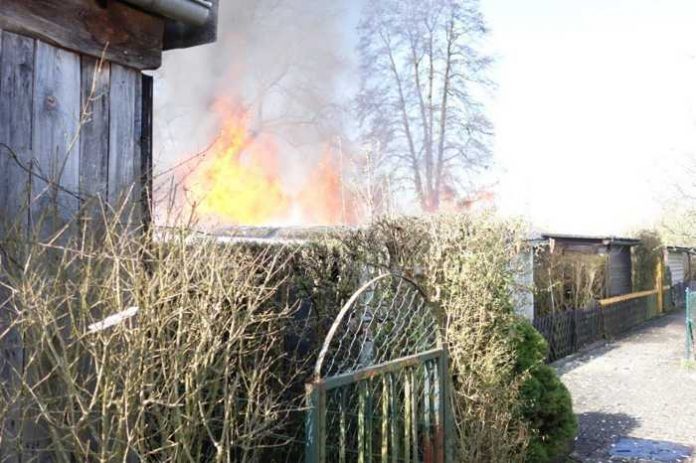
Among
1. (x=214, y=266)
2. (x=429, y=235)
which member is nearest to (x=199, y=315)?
(x=214, y=266)

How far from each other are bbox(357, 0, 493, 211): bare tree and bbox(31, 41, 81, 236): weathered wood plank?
23.2 m

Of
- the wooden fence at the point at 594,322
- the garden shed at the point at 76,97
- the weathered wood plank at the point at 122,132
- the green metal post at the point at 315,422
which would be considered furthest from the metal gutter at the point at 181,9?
the wooden fence at the point at 594,322

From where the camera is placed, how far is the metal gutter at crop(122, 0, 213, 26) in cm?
332

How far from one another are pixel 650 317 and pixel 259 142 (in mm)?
Result: 14748

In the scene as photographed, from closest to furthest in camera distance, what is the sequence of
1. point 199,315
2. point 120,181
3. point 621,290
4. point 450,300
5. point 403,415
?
point 199,315 → point 120,181 → point 403,415 → point 450,300 → point 621,290

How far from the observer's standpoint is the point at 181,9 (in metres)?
3.41

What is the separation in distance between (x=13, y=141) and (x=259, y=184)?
17688mm

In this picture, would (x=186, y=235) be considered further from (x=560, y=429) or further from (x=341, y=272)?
(x=560, y=429)

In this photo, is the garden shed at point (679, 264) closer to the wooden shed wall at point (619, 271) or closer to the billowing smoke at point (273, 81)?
the wooden shed wall at point (619, 271)

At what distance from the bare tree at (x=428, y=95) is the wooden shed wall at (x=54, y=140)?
23.0m

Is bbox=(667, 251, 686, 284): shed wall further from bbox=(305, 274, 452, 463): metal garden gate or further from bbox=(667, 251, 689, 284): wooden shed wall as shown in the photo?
bbox=(305, 274, 452, 463): metal garden gate

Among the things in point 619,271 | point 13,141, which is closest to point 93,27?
point 13,141

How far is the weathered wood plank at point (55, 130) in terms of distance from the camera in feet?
9.62

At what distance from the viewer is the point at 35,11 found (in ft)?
9.82
